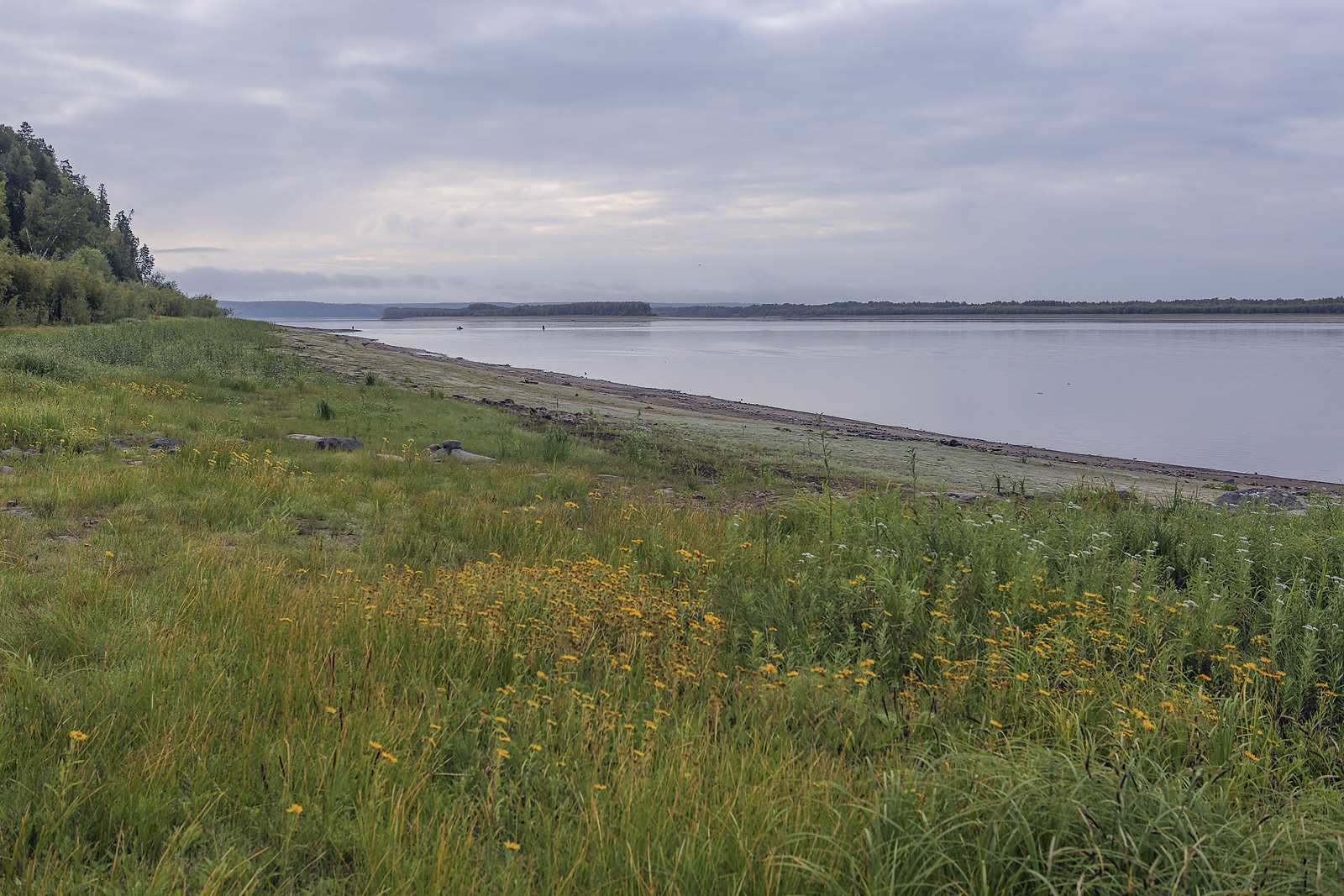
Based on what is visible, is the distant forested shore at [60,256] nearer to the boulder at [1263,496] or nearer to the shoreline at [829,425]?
the shoreline at [829,425]

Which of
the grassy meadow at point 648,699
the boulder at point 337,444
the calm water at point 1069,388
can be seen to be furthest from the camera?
the calm water at point 1069,388

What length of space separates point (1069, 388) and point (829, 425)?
884 inches

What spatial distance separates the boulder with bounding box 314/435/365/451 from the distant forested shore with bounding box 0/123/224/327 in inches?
1328

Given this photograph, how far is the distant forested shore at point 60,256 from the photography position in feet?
126

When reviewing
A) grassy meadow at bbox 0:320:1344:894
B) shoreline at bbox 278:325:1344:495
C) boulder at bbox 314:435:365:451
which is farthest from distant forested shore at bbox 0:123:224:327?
grassy meadow at bbox 0:320:1344:894

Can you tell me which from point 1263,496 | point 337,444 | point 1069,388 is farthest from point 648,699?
point 1069,388

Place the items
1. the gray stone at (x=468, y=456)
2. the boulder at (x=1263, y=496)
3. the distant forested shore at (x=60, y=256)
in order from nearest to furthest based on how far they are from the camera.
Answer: the boulder at (x=1263, y=496), the gray stone at (x=468, y=456), the distant forested shore at (x=60, y=256)

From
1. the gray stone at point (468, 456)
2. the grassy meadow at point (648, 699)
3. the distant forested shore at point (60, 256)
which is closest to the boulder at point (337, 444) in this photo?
the gray stone at point (468, 456)

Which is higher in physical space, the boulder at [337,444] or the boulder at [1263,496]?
the boulder at [337,444]

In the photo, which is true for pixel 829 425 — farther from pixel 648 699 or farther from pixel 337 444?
pixel 648 699

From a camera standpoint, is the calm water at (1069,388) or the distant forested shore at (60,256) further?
the distant forested shore at (60,256)

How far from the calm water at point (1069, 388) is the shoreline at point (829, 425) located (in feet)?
5.60

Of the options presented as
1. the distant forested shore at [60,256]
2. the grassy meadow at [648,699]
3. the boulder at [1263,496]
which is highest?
the distant forested shore at [60,256]

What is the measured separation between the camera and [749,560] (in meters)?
6.96
